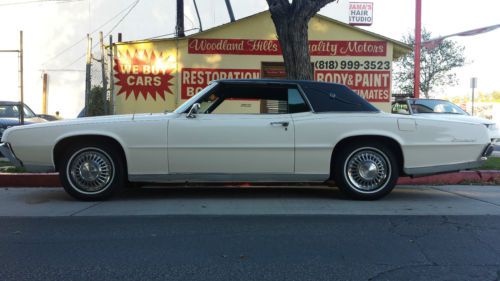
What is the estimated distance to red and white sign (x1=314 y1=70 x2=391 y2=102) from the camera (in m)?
13.4

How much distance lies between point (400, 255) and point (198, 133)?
2.97m

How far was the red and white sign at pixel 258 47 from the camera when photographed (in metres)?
13.4

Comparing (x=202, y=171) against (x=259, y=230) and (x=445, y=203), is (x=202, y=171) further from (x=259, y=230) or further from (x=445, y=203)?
(x=445, y=203)

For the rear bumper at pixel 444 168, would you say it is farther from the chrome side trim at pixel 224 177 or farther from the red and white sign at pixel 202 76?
the red and white sign at pixel 202 76

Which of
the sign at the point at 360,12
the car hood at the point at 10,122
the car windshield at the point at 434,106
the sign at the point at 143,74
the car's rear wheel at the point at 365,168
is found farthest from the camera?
the sign at the point at 360,12

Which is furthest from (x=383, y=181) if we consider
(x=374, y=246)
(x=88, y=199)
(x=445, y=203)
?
(x=88, y=199)

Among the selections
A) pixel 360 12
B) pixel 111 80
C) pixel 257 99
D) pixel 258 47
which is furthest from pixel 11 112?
pixel 360 12

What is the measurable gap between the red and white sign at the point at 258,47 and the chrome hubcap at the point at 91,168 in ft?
24.9

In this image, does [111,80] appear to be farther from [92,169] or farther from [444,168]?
[444,168]

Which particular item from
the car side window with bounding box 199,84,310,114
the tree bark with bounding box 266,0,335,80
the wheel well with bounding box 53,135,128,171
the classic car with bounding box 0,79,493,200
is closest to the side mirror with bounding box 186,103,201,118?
the classic car with bounding box 0,79,493,200

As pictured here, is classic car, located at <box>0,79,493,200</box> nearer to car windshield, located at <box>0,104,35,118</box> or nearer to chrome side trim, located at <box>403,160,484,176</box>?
chrome side trim, located at <box>403,160,484,176</box>

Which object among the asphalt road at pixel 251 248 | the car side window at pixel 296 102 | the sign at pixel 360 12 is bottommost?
the asphalt road at pixel 251 248

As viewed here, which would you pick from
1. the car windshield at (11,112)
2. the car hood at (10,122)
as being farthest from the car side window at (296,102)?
the car windshield at (11,112)

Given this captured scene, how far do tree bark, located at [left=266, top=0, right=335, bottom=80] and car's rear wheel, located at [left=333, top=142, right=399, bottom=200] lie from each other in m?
2.80
